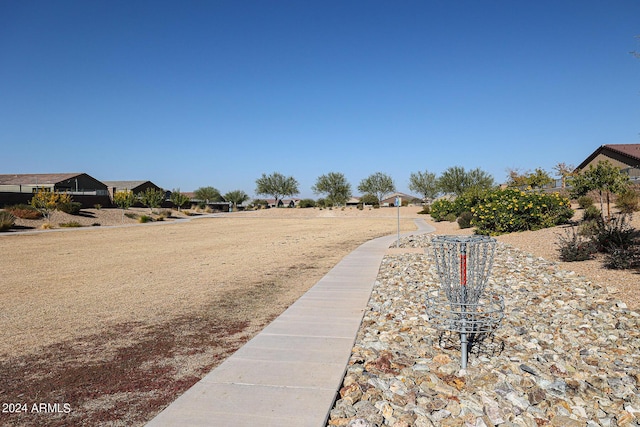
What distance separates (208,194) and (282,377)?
111 m

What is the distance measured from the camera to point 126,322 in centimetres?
793

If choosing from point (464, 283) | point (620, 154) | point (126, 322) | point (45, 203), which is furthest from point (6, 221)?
point (620, 154)

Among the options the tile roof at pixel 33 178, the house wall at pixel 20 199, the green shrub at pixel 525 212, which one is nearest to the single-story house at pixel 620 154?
the green shrub at pixel 525 212

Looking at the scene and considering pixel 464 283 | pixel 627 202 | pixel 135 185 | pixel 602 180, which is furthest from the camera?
pixel 135 185

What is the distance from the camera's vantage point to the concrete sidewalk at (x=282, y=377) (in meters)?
4.07

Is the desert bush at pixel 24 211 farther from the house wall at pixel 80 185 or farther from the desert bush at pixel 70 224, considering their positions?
the house wall at pixel 80 185

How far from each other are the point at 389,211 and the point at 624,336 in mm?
58159

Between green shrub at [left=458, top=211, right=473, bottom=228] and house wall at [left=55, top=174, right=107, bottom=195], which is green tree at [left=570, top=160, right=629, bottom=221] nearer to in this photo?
green shrub at [left=458, top=211, right=473, bottom=228]

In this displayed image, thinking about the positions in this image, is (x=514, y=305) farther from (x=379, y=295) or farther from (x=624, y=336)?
(x=379, y=295)

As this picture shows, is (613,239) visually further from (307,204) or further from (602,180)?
(307,204)

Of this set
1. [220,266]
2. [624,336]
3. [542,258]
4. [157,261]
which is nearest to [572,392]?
[624,336]

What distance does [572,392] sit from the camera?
181 inches

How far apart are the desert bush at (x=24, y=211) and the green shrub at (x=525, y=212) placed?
38.3 meters

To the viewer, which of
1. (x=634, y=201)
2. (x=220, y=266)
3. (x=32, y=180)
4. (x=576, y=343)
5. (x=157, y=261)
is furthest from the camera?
(x=32, y=180)
